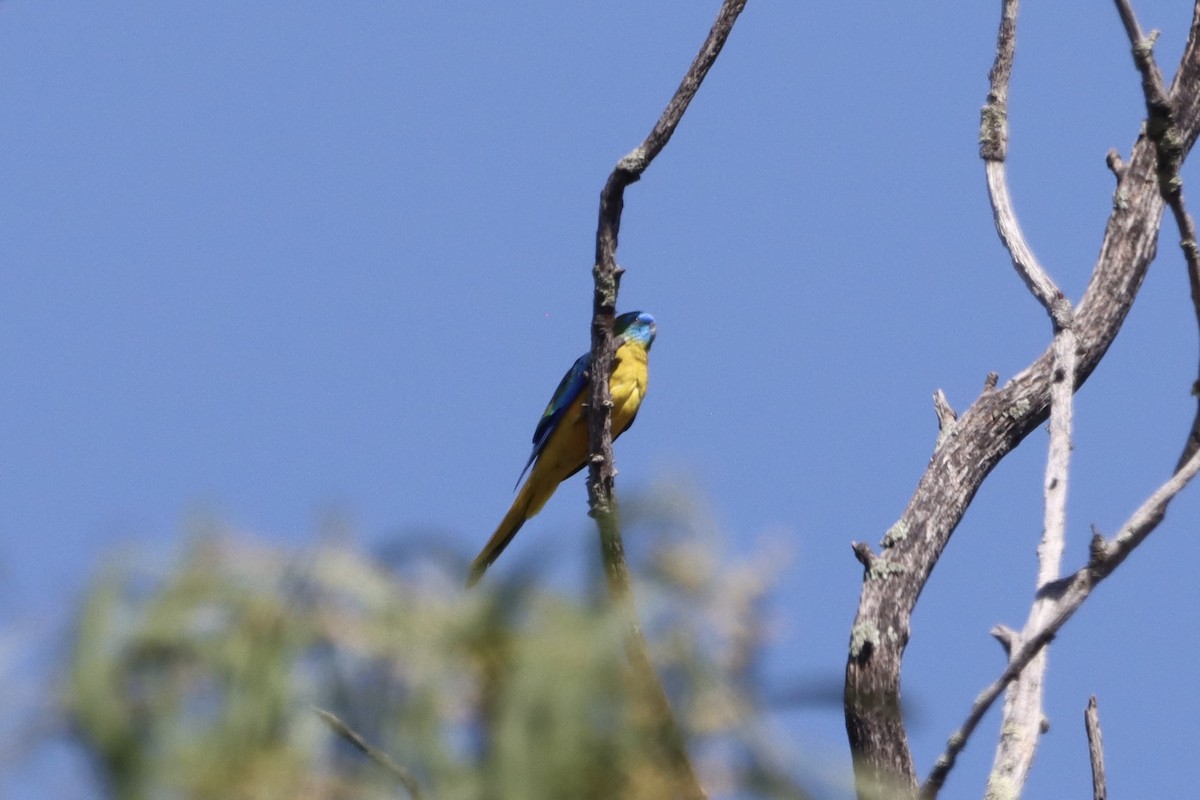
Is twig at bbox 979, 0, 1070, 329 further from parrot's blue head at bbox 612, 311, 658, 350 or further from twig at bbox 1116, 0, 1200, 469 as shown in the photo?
parrot's blue head at bbox 612, 311, 658, 350

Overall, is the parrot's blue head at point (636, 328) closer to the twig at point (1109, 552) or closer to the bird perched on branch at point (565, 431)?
the bird perched on branch at point (565, 431)

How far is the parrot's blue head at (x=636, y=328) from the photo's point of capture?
Answer: 26.3 ft

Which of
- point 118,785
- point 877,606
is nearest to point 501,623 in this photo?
point 118,785

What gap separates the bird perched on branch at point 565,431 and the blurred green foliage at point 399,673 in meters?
5.08

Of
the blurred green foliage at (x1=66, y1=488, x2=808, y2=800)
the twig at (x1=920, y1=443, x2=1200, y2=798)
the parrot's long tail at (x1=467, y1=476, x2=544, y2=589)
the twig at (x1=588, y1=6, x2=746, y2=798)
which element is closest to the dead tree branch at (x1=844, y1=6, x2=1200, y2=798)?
the twig at (x1=920, y1=443, x2=1200, y2=798)

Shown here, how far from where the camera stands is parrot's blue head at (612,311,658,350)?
8023 millimetres

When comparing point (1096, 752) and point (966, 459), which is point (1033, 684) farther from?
point (966, 459)

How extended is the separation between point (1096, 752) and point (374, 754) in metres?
2.80

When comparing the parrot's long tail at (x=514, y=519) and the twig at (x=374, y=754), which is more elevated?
the parrot's long tail at (x=514, y=519)

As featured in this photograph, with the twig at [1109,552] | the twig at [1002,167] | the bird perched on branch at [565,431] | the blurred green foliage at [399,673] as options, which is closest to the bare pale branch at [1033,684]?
the twig at [1109,552]

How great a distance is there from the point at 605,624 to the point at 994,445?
339 cm

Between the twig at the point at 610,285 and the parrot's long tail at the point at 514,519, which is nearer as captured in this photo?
the twig at the point at 610,285

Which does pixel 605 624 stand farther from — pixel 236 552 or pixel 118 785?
pixel 118 785

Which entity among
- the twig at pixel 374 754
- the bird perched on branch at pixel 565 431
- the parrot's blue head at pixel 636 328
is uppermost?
the parrot's blue head at pixel 636 328
